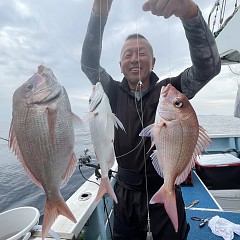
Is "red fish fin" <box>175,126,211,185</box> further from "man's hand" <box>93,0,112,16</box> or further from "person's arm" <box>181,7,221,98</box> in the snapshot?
"man's hand" <box>93,0,112,16</box>

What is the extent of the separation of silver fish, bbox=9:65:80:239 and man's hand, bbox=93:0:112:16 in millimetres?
726

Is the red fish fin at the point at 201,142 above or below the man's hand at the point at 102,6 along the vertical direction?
below

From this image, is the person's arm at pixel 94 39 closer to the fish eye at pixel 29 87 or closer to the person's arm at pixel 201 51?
the person's arm at pixel 201 51

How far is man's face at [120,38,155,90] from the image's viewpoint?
1.95m

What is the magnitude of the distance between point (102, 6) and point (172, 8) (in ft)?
1.67

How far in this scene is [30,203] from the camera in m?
5.85

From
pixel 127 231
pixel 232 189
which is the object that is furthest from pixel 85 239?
pixel 232 189

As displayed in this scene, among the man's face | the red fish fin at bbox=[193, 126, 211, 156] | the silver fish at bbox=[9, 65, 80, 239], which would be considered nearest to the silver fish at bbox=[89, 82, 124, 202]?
the silver fish at bbox=[9, 65, 80, 239]

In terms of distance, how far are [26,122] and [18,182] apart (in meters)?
6.90

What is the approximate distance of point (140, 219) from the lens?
195cm

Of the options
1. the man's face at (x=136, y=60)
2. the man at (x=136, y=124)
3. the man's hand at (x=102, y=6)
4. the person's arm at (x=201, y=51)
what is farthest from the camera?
the man's face at (x=136, y=60)

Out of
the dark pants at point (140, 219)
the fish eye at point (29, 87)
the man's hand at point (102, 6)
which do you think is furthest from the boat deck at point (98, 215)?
the man's hand at point (102, 6)

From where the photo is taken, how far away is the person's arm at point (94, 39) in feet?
5.02

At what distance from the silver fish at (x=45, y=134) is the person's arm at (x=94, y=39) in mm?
652
